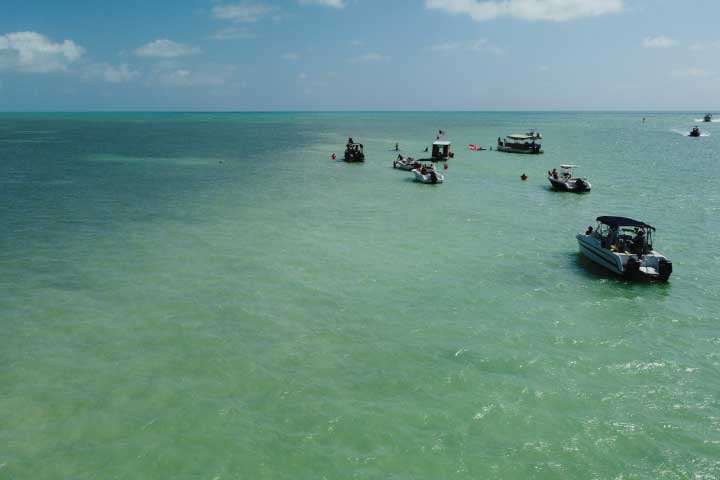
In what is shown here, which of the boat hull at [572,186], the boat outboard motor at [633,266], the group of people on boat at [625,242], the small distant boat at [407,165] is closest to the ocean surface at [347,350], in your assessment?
the boat outboard motor at [633,266]

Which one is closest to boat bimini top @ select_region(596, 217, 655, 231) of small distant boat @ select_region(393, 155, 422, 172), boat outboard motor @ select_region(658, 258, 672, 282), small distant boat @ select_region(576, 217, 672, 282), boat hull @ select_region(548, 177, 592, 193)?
small distant boat @ select_region(576, 217, 672, 282)

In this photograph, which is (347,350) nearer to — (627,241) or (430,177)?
(627,241)

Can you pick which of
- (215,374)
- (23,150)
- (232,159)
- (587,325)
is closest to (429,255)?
(587,325)

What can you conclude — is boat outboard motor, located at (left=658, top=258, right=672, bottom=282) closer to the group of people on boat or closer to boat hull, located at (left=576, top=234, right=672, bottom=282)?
boat hull, located at (left=576, top=234, right=672, bottom=282)

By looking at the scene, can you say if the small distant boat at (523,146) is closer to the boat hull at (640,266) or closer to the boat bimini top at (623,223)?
the boat bimini top at (623,223)

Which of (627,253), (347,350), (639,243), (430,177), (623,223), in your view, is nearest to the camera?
(347,350)

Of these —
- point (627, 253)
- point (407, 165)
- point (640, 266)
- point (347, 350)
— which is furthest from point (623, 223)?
point (407, 165)

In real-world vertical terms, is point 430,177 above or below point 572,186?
above
